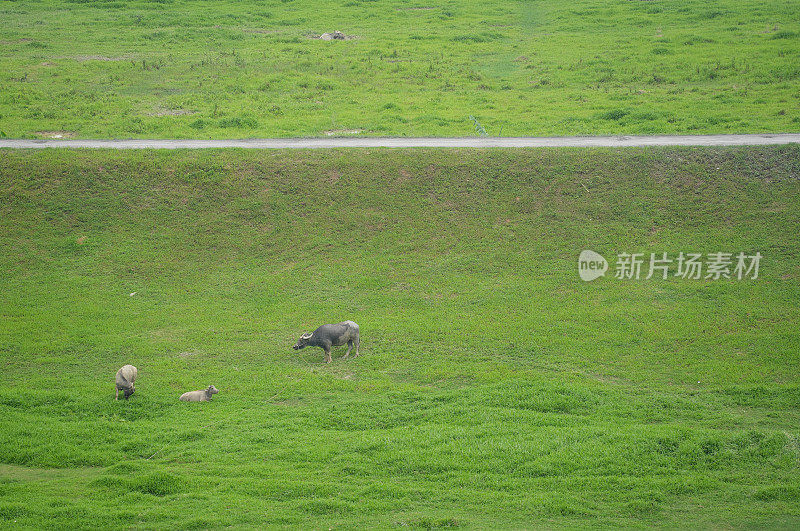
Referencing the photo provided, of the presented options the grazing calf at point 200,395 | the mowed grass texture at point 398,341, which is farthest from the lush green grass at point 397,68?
the grazing calf at point 200,395

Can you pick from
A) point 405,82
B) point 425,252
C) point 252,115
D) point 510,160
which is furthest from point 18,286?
point 405,82

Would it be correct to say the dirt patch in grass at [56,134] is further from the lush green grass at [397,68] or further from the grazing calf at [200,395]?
the grazing calf at [200,395]

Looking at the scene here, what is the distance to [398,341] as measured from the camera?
78.1 feet

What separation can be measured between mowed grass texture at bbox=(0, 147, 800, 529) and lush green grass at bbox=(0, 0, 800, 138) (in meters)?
7.77

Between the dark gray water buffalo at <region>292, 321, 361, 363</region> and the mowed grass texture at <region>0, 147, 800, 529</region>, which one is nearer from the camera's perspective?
the mowed grass texture at <region>0, 147, 800, 529</region>

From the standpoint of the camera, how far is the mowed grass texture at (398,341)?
15.2 m

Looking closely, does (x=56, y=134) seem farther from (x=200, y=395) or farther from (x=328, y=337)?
(x=200, y=395)

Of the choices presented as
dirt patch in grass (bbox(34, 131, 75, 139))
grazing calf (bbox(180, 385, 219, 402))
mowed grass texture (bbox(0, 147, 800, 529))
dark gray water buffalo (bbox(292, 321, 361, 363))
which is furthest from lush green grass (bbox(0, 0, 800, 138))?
grazing calf (bbox(180, 385, 219, 402))

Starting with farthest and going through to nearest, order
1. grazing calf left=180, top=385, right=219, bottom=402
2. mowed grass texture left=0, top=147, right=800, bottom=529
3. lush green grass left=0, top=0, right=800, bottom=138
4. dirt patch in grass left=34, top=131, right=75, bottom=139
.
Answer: lush green grass left=0, top=0, right=800, bottom=138, dirt patch in grass left=34, top=131, right=75, bottom=139, grazing calf left=180, top=385, right=219, bottom=402, mowed grass texture left=0, top=147, right=800, bottom=529

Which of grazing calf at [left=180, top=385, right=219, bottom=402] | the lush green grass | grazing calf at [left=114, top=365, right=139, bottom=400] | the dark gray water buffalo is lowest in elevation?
grazing calf at [left=180, top=385, right=219, bottom=402]

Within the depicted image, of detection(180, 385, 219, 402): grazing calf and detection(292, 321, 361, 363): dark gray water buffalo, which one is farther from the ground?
detection(292, 321, 361, 363): dark gray water buffalo

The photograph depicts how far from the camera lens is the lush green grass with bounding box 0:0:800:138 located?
42.7 metres

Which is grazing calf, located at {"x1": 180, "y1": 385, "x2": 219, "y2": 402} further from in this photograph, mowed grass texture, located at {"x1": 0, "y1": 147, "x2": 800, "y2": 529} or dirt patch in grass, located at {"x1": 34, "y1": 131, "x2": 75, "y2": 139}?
dirt patch in grass, located at {"x1": 34, "y1": 131, "x2": 75, "y2": 139}

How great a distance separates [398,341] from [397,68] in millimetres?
39058
